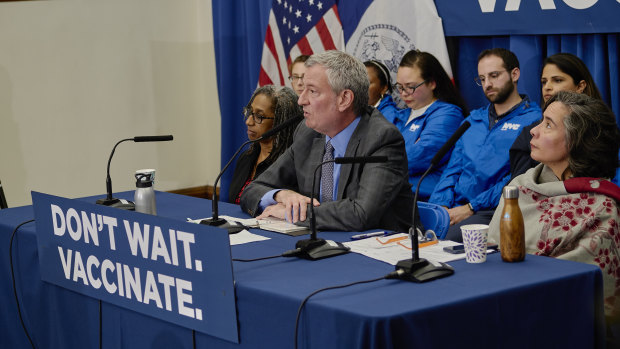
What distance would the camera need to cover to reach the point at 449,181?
4.11m

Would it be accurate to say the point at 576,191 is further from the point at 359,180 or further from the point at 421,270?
the point at 421,270

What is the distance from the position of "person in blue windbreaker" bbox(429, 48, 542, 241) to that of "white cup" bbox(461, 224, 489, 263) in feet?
5.67

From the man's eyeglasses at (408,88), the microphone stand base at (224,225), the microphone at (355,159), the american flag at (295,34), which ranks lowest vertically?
the microphone stand base at (224,225)

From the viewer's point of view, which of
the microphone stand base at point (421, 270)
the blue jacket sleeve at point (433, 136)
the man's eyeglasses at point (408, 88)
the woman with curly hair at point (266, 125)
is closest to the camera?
the microphone stand base at point (421, 270)

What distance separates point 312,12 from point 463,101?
1.44m

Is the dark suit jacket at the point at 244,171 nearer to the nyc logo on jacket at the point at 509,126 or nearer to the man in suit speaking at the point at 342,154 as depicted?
the man in suit speaking at the point at 342,154

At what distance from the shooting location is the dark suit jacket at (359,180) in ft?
8.25

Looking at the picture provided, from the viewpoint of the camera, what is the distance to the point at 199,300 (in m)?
1.93

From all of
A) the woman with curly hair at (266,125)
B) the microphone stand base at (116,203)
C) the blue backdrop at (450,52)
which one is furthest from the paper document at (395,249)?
the blue backdrop at (450,52)

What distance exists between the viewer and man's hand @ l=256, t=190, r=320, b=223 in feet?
8.52

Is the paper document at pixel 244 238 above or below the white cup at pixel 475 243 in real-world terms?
below

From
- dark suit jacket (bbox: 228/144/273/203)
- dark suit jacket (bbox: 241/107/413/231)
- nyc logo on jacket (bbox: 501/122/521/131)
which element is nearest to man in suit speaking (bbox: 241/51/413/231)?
dark suit jacket (bbox: 241/107/413/231)

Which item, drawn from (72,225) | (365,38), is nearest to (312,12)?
(365,38)

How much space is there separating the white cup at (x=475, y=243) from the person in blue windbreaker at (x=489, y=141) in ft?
5.67
